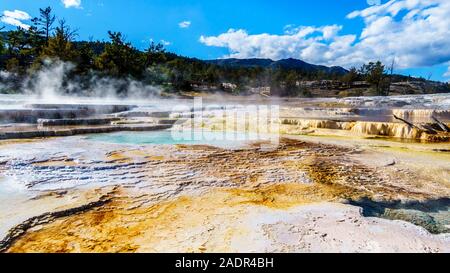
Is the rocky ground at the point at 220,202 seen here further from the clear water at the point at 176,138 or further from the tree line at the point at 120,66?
the tree line at the point at 120,66

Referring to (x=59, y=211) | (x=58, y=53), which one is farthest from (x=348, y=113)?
(x=58, y=53)

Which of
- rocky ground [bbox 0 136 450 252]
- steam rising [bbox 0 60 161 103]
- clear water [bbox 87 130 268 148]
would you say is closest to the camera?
rocky ground [bbox 0 136 450 252]

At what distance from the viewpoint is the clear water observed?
7575 millimetres

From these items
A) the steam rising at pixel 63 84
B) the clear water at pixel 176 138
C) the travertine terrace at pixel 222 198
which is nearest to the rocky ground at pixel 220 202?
the travertine terrace at pixel 222 198

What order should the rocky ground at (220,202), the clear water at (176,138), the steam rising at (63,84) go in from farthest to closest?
the steam rising at (63,84)
the clear water at (176,138)
the rocky ground at (220,202)

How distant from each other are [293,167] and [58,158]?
390 centimetres

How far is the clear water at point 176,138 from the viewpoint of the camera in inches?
298

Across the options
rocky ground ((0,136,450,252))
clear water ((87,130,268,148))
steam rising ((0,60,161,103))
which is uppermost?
steam rising ((0,60,161,103))

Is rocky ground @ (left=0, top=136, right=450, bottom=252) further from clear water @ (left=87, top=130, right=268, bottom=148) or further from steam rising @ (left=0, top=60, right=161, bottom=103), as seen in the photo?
steam rising @ (left=0, top=60, right=161, bottom=103)

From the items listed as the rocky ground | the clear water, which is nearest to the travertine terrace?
the rocky ground

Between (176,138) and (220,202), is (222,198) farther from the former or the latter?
(176,138)

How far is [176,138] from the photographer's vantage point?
8.35 meters
